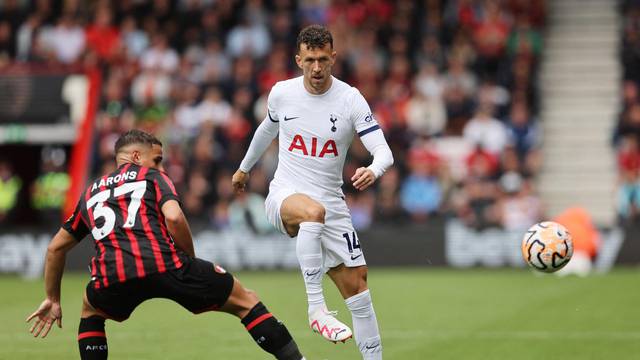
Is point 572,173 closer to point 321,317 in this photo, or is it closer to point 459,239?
point 459,239

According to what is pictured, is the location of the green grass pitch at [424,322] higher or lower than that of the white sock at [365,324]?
lower

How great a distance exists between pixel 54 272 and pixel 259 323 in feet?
4.67

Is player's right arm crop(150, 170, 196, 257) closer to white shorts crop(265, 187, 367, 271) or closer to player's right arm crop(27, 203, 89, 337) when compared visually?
player's right arm crop(27, 203, 89, 337)

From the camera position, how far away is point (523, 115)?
2009 centimetres

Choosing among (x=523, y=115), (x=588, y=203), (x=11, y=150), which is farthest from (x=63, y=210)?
(x=588, y=203)

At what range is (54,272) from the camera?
7531 mm

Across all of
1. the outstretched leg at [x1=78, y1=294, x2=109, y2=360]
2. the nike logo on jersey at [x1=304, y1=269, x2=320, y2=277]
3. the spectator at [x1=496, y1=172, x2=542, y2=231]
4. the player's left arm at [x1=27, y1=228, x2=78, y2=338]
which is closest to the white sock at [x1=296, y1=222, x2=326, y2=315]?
the nike logo on jersey at [x1=304, y1=269, x2=320, y2=277]

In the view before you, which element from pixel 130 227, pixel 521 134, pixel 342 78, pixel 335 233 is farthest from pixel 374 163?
pixel 342 78

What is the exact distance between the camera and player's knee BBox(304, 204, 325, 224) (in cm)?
790

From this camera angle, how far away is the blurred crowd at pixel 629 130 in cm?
1884

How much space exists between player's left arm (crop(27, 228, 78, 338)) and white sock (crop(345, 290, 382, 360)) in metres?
2.04

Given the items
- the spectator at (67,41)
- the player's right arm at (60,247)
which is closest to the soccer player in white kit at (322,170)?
the player's right arm at (60,247)

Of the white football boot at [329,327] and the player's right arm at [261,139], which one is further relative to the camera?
the player's right arm at [261,139]

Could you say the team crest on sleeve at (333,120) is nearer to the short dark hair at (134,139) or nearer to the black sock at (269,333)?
the short dark hair at (134,139)
